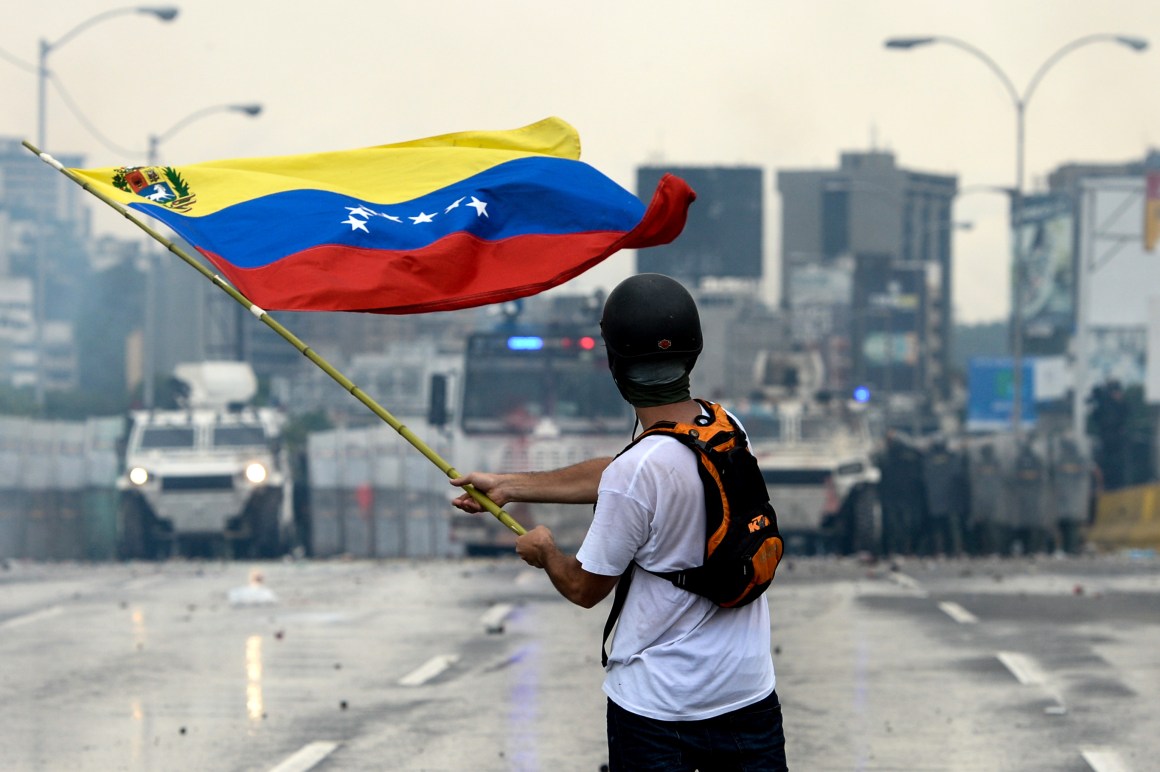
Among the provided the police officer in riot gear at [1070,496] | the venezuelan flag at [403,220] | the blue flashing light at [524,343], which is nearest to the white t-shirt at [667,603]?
the venezuelan flag at [403,220]

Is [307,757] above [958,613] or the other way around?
above

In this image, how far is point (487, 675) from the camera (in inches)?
476

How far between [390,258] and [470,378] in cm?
1901

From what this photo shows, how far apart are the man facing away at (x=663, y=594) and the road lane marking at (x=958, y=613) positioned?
11.6 meters

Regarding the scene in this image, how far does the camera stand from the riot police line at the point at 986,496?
27.1m

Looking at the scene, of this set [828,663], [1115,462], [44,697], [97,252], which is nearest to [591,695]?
[828,663]

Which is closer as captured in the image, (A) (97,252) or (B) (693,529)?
(B) (693,529)

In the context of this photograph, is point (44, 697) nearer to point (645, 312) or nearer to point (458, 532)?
point (645, 312)

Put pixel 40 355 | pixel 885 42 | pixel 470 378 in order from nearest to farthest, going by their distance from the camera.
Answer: pixel 470 378
pixel 885 42
pixel 40 355

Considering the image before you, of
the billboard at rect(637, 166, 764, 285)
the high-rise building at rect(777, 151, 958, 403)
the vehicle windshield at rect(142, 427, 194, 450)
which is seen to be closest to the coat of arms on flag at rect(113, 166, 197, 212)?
the vehicle windshield at rect(142, 427, 194, 450)

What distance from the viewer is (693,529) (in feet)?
13.5

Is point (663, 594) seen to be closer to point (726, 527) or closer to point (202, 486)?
point (726, 527)

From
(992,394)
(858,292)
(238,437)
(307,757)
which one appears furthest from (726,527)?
(858,292)

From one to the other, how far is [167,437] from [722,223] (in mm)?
79775
